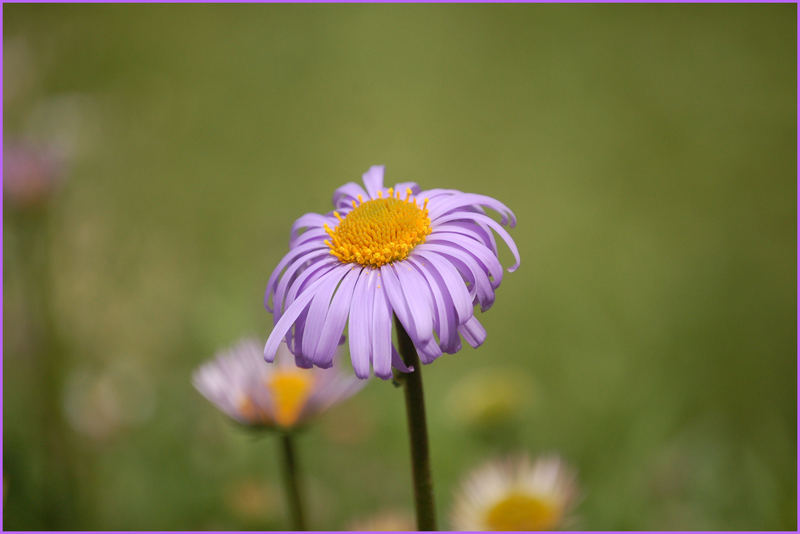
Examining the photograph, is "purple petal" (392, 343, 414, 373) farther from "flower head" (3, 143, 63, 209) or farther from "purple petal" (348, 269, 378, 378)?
"flower head" (3, 143, 63, 209)

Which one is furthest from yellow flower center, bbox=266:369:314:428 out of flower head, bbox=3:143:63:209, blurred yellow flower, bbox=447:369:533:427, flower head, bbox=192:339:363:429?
flower head, bbox=3:143:63:209

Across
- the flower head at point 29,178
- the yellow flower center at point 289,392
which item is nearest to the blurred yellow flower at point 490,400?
the yellow flower center at point 289,392

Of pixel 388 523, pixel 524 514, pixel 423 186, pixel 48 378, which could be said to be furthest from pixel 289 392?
pixel 423 186

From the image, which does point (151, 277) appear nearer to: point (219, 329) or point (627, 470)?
point (219, 329)

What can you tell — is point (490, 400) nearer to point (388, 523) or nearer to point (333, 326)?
point (388, 523)

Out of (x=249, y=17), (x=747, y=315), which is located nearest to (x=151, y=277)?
(x=747, y=315)

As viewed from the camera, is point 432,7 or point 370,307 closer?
point 370,307
